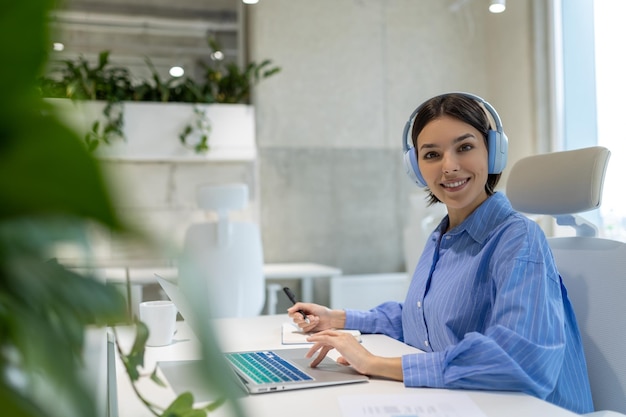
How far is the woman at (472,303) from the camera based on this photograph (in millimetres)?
1102

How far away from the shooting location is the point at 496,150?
1.50 m

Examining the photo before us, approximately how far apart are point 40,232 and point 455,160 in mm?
1388

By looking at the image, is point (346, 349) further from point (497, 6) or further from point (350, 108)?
point (350, 108)

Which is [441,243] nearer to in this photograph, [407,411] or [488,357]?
[488,357]

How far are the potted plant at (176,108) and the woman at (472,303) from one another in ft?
8.85

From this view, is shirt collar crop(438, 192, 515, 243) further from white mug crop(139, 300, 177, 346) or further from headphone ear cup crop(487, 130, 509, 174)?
white mug crop(139, 300, 177, 346)

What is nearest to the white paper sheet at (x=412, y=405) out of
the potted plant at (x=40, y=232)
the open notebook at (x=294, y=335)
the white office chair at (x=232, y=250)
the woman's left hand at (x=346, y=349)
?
the woman's left hand at (x=346, y=349)

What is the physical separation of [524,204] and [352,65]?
333 centimetres

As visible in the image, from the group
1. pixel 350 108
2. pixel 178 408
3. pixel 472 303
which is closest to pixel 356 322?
pixel 472 303

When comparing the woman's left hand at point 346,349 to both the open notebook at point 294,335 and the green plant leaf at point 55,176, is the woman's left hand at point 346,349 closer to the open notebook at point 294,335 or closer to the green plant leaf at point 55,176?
the open notebook at point 294,335

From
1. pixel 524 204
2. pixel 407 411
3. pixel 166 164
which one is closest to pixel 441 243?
pixel 524 204

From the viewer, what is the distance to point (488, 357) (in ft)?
3.51

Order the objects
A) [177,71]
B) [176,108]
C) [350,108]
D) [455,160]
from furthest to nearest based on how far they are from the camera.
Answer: [350,108] → [177,71] → [176,108] → [455,160]

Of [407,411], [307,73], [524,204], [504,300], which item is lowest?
[407,411]
